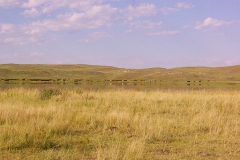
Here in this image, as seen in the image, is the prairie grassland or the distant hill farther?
the distant hill

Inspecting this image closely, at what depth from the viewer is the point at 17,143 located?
20.5 ft

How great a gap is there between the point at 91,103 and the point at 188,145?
8.60 meters

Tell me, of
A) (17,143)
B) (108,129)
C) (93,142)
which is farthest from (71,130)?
(17,143)

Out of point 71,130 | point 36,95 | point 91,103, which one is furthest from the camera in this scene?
point 36,95

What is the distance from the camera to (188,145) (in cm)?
652

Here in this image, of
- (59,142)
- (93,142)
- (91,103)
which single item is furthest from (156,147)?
(91,103)

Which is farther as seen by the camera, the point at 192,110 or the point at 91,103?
the point at 91,103

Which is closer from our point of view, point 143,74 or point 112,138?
point 112,138

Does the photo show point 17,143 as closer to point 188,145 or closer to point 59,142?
point 59,142

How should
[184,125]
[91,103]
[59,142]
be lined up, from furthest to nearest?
[91,103] < [184,125] < [59,142]

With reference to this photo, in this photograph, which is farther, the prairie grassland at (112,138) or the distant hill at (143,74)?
the distant hill at (143,74)

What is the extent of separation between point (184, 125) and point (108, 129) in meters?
2.08

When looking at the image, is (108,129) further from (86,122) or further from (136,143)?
(136,143)

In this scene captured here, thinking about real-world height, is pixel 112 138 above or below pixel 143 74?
above
